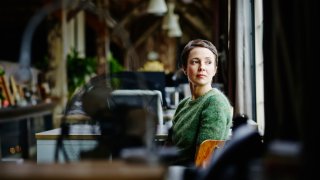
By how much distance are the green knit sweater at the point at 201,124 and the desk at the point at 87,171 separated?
4.12 feet

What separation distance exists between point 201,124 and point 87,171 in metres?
1.41

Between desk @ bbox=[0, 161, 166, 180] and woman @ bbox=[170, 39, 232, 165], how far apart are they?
126 cm

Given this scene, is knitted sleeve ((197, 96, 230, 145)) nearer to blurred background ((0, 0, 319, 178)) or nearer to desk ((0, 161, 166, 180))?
blurred background ((0, 0, 319, 178))

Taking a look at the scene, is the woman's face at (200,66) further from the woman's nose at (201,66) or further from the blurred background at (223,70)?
the blurred background at (223,70)

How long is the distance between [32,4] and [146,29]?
1152cm

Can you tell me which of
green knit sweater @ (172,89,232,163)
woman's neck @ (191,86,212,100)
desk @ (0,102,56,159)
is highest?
woman's neck @ (191,86,212,100)

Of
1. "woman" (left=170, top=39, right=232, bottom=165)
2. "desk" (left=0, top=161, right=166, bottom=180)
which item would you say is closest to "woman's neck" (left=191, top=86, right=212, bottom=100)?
"woman" (left=170, top=39, right=232, bottom=165)

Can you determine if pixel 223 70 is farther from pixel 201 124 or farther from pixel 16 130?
pixel 201 124

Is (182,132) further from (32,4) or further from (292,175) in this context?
(32,4)

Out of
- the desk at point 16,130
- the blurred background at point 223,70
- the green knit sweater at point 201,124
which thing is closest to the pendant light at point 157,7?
the blurred background at point 223,70

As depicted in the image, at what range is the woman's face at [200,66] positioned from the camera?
2.84 meters

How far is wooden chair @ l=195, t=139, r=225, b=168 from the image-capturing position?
8.50 ft

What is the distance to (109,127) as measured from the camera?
78.7 inches

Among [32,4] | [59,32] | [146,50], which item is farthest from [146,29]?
[59,32]
